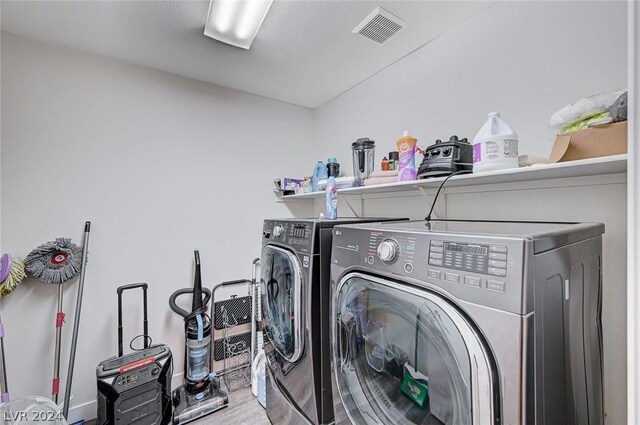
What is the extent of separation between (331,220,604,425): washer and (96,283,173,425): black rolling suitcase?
4.31 feet

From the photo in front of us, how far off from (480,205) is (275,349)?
4.97 ft

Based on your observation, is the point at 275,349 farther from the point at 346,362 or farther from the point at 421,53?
the point at 421,53

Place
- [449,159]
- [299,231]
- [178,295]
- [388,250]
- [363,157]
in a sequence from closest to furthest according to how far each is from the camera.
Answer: [388,250], [449,159], [299,231], [363,157], [178,295]

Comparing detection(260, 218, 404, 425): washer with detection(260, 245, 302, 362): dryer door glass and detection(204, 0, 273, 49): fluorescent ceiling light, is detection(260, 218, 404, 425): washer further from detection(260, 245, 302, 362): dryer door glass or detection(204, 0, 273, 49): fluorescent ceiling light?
detection(204, 0, 273, 49): fluorescent ceiling light

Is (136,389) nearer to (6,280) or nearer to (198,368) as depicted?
(198,368)

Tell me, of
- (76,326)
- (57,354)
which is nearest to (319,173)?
(76,326)

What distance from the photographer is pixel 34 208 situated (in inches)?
70.0

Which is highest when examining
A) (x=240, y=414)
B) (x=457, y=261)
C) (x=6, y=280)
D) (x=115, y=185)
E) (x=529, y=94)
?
(x=529, y=94)

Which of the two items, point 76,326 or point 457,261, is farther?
point 76,326

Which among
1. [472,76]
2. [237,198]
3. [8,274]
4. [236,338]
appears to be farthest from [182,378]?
[472,76]

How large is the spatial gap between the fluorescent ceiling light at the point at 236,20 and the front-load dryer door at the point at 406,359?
1539 millimetres

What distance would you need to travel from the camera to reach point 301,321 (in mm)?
1354

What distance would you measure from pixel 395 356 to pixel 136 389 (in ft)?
5.54

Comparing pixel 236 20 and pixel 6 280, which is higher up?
pixel 236 20
